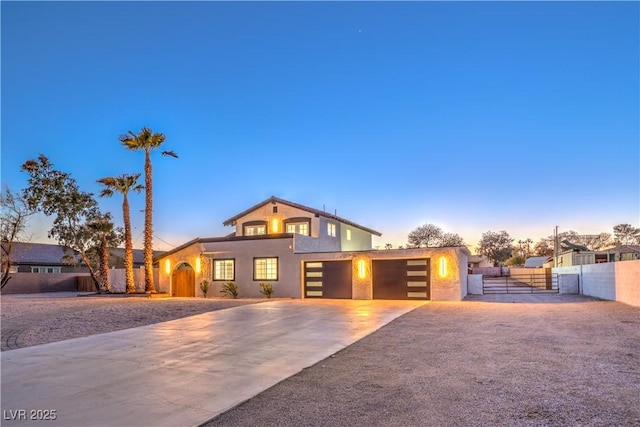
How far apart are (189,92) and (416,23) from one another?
453 inches

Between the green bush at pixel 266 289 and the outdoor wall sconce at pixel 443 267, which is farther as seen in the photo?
the green bush at pixel 266 289

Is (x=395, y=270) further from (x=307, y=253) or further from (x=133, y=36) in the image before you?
(x=133, y=36)

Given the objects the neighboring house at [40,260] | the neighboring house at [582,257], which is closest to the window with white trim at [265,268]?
the neighboring house at [40,260]

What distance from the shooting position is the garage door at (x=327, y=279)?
2198cm

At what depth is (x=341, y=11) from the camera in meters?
15.1

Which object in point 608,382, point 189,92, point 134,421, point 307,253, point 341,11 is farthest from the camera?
point 307,253

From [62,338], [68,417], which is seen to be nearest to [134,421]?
[68,417]

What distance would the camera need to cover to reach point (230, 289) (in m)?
23.4

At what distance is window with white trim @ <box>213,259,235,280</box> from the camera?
79.8ft

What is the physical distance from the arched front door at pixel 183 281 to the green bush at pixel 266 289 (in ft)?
16.4

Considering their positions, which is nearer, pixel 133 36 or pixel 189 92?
pixel 133 36

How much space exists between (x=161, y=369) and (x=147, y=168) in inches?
860

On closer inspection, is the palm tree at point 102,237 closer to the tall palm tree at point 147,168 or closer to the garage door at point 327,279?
the tall palm tree at point 147,168

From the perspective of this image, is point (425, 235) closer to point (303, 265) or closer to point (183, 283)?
point (303, 265)
